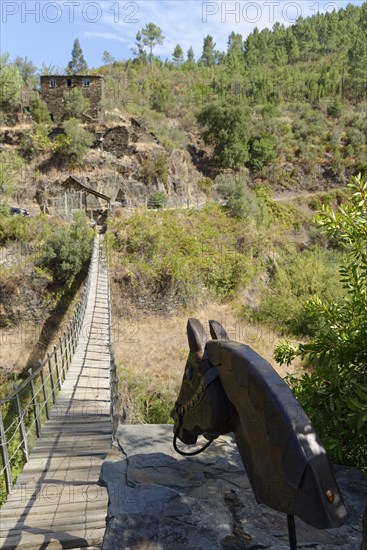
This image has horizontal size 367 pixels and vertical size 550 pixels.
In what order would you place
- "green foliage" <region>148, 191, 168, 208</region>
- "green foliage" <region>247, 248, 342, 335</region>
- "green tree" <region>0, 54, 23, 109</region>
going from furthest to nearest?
"green tree" <region>0, 54, 23, 109</region>, "green foliage" <region>148, 191, 168, 208</region>, "green foliage" <region>247, 248, 342, 335</region>

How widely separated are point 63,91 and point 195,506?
2959 cm

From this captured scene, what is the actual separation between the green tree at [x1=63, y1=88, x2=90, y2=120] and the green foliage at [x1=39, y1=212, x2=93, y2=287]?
13.0 m

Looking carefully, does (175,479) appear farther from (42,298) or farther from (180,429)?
(42,298)

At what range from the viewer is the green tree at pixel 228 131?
94.0 feet

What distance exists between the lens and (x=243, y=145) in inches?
1153

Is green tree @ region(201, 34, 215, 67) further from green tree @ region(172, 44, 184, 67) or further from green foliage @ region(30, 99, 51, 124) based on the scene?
green foliage @ region(30, 99, 51, 124)

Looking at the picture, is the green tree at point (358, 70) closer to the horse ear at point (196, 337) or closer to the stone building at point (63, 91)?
the stone building at point (63, 91)

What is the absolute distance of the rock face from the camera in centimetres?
235

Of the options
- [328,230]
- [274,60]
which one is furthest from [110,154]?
[274,60]

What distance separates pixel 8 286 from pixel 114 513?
15407 millimetres

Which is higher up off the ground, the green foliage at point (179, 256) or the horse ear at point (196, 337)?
the horse ear at point (196, 337)

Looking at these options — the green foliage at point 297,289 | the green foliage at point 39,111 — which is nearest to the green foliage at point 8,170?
the green foliage at point 39,111

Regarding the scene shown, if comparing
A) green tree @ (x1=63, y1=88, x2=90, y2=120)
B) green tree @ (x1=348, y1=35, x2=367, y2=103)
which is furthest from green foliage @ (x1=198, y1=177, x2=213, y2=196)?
green tree @ (x1=348, y1=35, x2=367, y2=103)

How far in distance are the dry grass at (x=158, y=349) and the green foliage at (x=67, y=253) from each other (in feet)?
9.63
